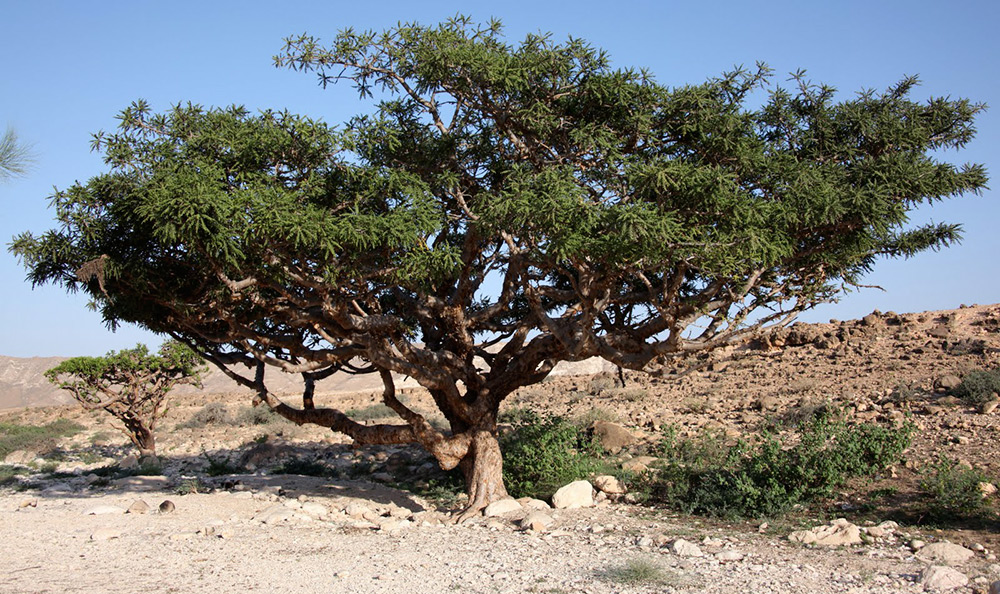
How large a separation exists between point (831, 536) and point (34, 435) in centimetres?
2653

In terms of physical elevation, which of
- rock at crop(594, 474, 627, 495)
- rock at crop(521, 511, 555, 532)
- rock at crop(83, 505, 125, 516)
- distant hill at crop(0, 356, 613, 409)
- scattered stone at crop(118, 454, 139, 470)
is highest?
distant hill at crop(0, 356, 613, 409)

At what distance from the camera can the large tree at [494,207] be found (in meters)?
8.41

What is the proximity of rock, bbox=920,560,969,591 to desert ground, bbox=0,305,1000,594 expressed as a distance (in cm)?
2

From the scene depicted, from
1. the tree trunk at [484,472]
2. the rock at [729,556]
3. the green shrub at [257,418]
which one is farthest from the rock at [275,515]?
the green shrub at [257,418]

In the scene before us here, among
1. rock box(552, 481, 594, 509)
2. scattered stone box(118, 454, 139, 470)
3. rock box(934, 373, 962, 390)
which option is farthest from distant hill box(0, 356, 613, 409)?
rock box(552, 481, 594, 509)

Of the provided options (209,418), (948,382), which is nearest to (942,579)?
(948,382)

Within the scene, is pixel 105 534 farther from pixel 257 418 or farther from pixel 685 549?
pixel 257 418

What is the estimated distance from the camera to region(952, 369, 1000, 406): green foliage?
14180mm

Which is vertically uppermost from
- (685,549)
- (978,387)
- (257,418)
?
(257,418)

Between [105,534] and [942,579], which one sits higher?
[105,534]

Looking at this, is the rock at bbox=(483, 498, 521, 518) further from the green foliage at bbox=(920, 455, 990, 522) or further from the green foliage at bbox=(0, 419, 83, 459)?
the green foliage at bbox=(0, 419, 83, 459)

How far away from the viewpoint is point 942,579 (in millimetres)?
6344

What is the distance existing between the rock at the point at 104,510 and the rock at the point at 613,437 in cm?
→ 819

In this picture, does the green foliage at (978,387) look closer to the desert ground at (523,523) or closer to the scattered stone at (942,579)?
the desert ground at (523,523)
